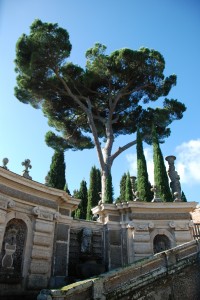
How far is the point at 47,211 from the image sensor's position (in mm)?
9461

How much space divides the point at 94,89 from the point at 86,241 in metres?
11.2

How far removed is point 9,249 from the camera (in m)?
8.52

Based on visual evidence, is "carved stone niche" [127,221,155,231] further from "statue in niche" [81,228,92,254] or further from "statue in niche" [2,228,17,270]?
"statue in niche" [2,228,17,270]

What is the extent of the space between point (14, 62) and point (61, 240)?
13102mm

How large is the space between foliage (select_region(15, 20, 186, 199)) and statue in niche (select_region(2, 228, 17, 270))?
8.02 metres

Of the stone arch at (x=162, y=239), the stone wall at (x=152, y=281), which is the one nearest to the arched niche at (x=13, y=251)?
the stone wall at (x=152, y=281)

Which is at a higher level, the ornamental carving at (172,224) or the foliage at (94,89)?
the foliage at (94,89)

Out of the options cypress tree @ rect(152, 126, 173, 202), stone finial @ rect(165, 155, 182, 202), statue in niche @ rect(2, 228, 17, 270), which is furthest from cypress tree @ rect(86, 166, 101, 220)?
statue in niche @ rect(2, 228, 17, 270)

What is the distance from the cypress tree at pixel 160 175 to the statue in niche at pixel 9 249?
8.31 metres

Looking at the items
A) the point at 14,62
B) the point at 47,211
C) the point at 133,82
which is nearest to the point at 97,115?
the point at 133,82

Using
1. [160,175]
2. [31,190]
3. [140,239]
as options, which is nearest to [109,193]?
[160,175]

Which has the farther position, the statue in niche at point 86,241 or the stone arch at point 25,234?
the statue in niche at point 86,241

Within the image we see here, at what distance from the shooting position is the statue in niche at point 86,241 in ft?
33.4

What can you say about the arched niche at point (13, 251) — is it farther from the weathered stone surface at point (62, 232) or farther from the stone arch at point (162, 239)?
the stone arch at point (162, 239)
